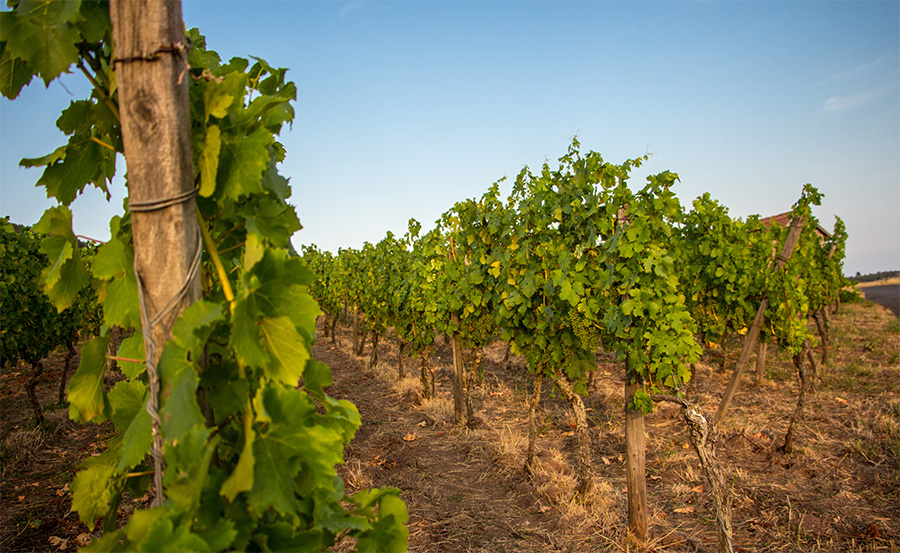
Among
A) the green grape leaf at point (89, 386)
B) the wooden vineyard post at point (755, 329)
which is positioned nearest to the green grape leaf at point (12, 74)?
the green grape leaf at point (89, 386)

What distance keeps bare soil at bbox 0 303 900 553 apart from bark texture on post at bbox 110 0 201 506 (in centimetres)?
362

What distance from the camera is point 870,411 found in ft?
24.9

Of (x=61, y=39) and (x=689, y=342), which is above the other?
(x=61, y=39)

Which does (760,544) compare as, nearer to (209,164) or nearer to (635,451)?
(635,451)

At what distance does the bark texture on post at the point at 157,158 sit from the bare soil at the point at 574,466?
11.9 feet

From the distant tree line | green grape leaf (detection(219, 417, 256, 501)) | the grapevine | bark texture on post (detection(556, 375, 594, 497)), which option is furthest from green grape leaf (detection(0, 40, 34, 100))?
the distant tree line

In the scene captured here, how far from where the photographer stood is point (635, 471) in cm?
421

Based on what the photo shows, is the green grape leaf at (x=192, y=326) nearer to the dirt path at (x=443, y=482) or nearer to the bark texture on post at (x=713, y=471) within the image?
the bark texture on post at (x=713, y=471)

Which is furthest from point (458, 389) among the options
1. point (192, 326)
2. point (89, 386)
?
point (192, 326)

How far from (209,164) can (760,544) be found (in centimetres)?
531

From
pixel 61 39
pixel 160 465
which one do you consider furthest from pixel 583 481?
pixel 61 39

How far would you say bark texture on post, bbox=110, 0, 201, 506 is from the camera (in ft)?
3.80

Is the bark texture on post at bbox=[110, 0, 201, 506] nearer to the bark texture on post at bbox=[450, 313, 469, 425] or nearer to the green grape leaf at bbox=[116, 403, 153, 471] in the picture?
the green grape leaf at bbox=[116, 403, 153, 471]

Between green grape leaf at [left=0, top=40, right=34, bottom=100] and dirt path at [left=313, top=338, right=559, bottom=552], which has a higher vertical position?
green grape leaf at [left=0, top=40, right=34, bottom=100]
